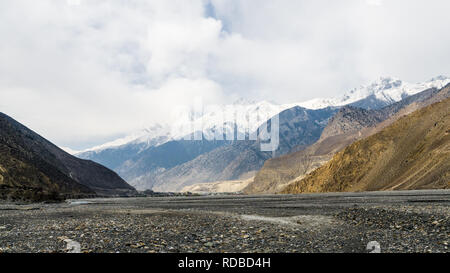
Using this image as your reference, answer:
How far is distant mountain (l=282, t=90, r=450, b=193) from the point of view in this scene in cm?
8538

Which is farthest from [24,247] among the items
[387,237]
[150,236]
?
[387,237]

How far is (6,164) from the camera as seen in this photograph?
99312 millimetres

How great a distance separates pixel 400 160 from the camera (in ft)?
339

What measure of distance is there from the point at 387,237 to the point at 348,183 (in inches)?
4489

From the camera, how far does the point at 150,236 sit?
15.7 metres

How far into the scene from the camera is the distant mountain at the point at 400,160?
85375 millimetres
